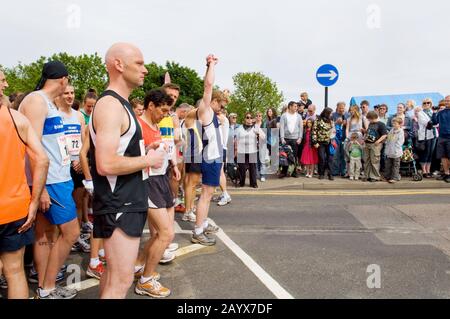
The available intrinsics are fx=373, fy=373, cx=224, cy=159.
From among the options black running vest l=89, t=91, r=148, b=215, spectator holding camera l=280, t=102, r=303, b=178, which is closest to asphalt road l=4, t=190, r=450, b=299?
black running vest l=89, t=91, r=148, b=215

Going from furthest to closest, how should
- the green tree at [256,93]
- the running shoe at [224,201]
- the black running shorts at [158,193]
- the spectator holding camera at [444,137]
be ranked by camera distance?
1. the green tree at [256,93]
2. the spectator holding camera at [444,137]
3. the running shoe at [224,201]
4. the black running shorts at [158,193]

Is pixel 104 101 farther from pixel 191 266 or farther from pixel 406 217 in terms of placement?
pixel 406 217

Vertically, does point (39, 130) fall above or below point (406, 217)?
above

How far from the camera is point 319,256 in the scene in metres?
4.57

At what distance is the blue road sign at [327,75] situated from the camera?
10797 mm

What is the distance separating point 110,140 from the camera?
223 cm

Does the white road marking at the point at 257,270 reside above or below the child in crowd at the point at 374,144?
below

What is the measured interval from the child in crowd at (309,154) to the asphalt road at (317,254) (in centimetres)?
305

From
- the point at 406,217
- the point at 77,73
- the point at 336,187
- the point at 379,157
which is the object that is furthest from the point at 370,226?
the point at 77,73

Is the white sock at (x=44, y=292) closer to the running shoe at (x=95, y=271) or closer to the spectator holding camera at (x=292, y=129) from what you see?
the running shoe at (x=95, y=271)

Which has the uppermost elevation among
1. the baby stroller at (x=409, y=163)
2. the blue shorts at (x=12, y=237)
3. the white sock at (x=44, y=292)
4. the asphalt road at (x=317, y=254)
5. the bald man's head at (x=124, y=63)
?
the bald man's head at (x=124, y=63)

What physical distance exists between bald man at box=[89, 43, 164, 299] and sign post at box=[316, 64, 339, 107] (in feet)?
30.1

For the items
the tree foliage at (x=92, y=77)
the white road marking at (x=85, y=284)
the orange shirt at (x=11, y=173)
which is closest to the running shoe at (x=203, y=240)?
the white road marking at (x=85, y=284)
